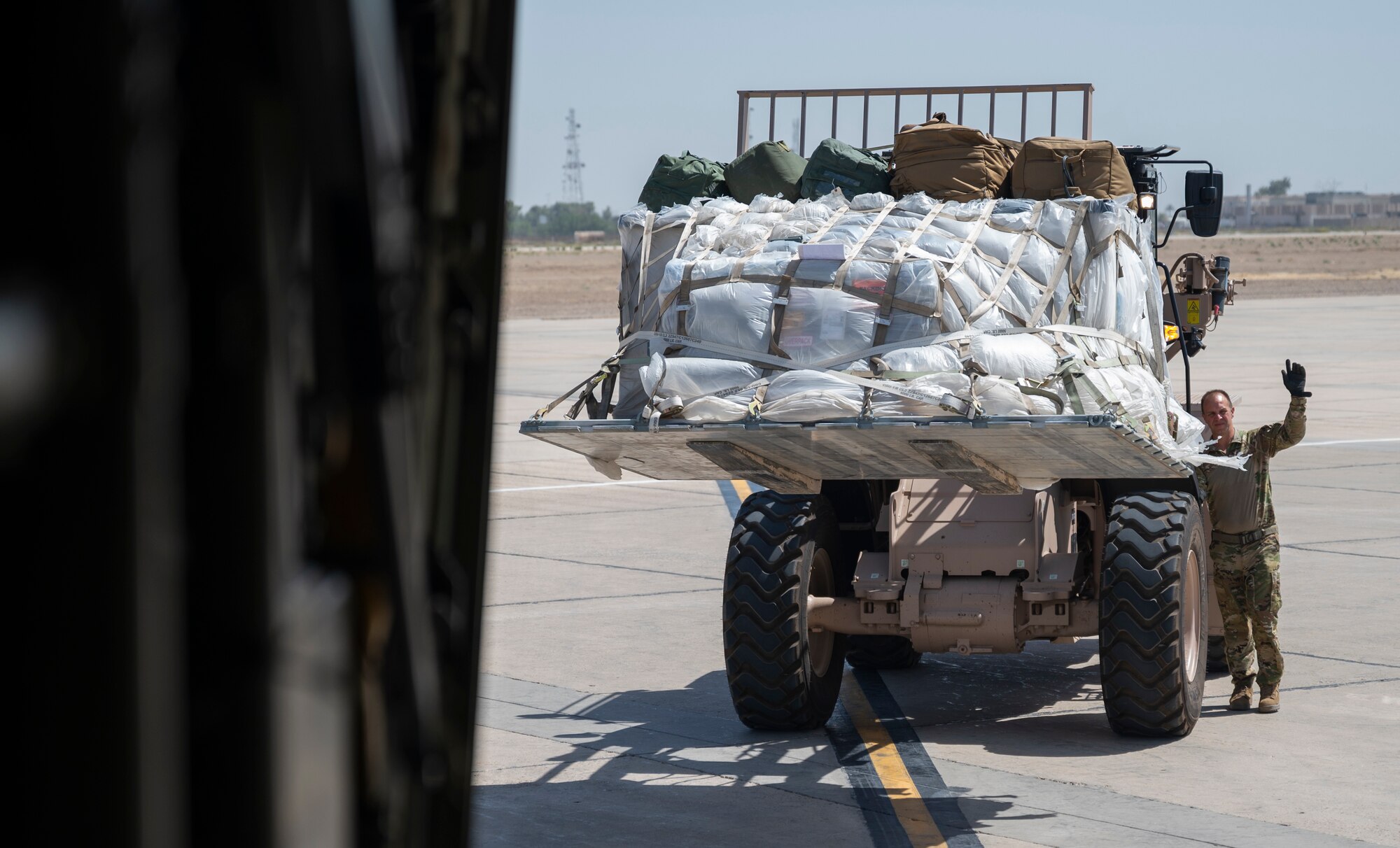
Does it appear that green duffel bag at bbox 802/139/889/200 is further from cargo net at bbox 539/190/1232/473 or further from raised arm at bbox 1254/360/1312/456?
raised arm at bbox 1254/360/1312/456

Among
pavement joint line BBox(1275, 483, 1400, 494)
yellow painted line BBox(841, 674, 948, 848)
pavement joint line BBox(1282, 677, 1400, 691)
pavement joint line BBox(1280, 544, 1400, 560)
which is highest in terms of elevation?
pavement joint line BBox(1275, 483, 1400, 494)

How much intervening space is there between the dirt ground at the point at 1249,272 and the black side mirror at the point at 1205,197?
23.2 meters

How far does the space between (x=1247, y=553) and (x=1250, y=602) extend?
0.26 meters

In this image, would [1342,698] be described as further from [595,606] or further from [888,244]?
[595,606]

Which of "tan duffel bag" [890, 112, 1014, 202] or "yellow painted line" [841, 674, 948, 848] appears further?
"tan duffel bag" [890, 112, 1014, 202]

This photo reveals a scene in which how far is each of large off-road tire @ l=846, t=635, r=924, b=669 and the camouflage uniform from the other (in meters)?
1.95

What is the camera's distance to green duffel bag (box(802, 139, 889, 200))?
932 centimetres

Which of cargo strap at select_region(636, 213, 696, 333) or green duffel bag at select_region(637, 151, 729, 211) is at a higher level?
green duffel bag at select_region(637, 151, 729, 211)

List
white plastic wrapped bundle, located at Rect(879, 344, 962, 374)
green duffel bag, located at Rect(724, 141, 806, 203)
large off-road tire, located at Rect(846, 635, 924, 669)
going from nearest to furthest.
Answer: white plastic wrapped bundle, located at Rect(879, 344, 962, 374)
green duffel bag, located at Rect(724, 141, 806, 203)
large off-road tire, located at Rect(846, 635, 924, 669)

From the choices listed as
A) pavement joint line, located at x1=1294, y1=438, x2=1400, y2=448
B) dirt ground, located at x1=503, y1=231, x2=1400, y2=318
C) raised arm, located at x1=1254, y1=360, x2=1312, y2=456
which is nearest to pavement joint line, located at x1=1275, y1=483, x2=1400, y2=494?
pavement joint line, located at x1=1294, y1=438, x2=1400, y2=448

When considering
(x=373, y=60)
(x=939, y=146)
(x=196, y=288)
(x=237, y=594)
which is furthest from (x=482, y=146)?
(x=939, y=146)

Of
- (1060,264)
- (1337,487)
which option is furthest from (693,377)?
(1337,487)

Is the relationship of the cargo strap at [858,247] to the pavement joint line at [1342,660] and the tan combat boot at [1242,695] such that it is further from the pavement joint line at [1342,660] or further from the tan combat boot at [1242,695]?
the pavement joint line at [1342,660]

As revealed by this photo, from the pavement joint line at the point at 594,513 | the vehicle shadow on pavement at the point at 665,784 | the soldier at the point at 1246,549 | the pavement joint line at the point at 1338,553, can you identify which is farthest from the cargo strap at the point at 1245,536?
the pavement joint line at the point at 594,513
